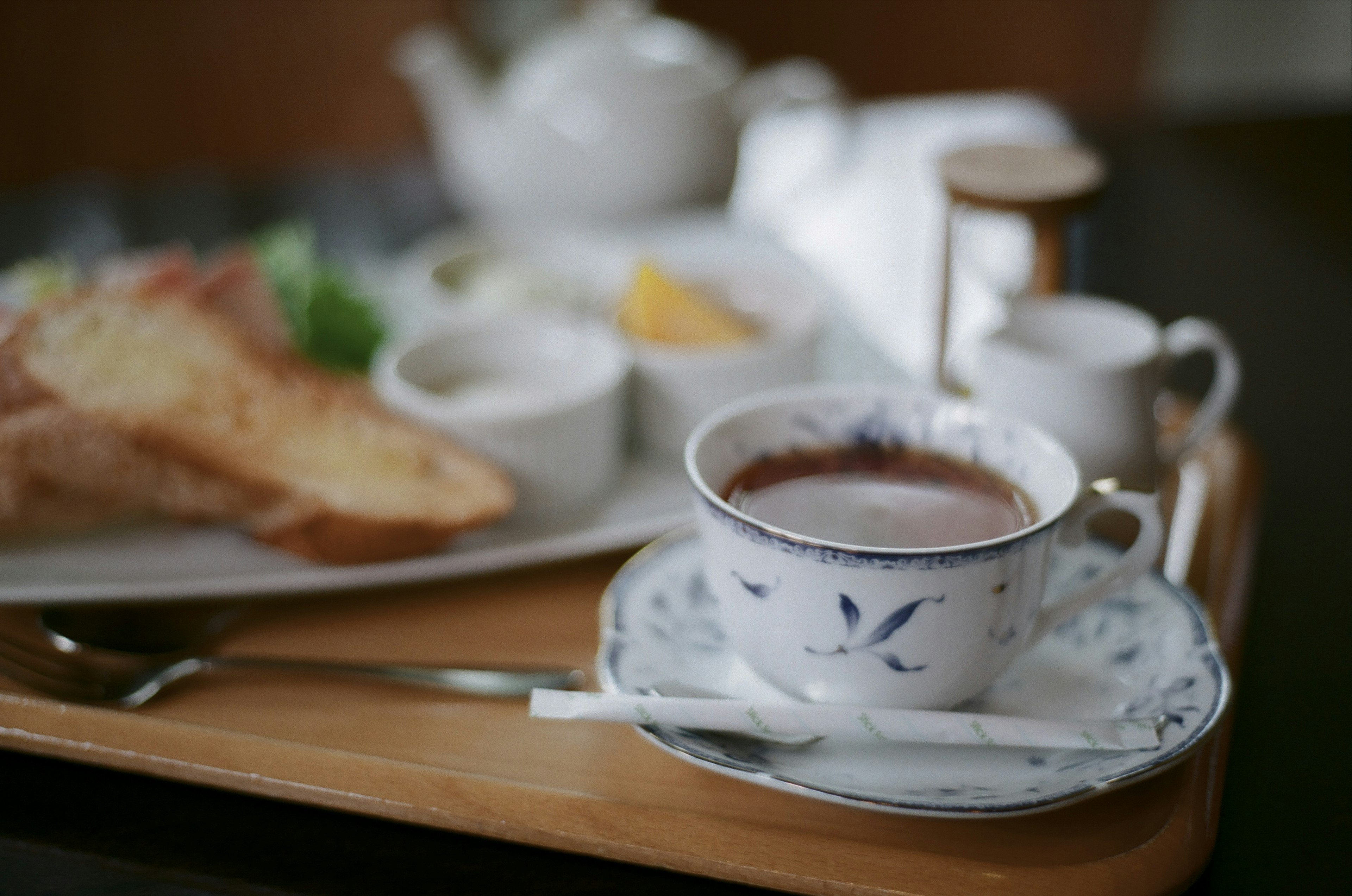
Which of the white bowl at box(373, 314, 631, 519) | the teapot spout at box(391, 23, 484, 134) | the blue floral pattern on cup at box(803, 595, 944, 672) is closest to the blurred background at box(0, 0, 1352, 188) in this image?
the teapot spout at box(391, 23, 484, 134)

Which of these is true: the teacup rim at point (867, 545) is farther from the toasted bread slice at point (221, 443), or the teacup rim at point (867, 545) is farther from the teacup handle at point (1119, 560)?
the toasted bread slice at point (221, 443)

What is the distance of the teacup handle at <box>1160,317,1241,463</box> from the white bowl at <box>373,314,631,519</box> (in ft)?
1.34

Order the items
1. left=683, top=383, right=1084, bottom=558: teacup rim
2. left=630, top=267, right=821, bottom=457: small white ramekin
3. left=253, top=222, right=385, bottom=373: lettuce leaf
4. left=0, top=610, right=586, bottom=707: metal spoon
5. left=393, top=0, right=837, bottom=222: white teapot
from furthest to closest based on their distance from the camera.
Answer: left=393, top=0, right=837, bottom=222: white teapot, left=253, top=222, right=385, bottom=373: lettuce leaf, left=630, top=267, right=821, bottom=457: small white ramekin, left=0, top=610, right=586, bottom=707: metal spoon, left=683, top=383, right=1084, bottom=558: teacup rim

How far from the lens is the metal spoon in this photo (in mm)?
646

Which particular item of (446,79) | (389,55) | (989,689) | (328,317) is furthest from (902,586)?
(389,55)

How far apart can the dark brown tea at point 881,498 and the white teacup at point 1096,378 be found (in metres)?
0.11

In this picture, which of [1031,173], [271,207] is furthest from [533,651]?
[271,207]

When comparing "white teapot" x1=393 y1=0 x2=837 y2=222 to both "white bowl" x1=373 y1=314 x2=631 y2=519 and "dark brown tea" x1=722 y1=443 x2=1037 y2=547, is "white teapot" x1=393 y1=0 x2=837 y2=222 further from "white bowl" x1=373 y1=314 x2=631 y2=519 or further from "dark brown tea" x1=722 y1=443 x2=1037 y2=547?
"dark brown tea" x1=722 y1=443 x2=1037 y2=547

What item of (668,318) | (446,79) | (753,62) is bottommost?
(753,62)

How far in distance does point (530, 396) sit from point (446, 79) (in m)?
0.61

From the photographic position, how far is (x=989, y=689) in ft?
2.08

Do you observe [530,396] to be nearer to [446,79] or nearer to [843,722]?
[843,722]

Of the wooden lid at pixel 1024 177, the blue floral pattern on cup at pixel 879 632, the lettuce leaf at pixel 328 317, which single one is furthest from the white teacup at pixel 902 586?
the lettuce leaf at pixel 328 317

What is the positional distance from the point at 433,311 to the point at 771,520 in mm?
637
